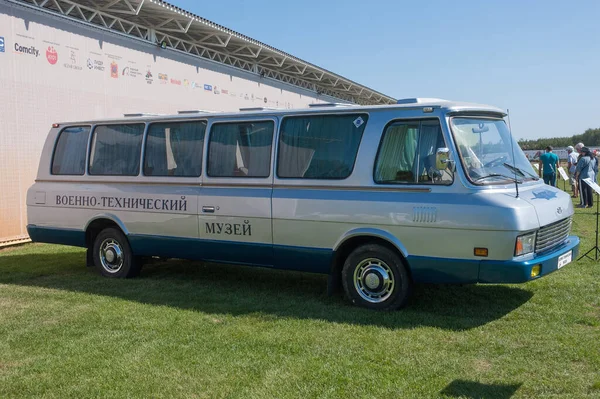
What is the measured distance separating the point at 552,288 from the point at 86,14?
11456 millimetres

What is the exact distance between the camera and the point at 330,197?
6.60 m

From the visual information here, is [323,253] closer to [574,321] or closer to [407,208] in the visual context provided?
[407,208]

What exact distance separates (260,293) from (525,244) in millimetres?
3394

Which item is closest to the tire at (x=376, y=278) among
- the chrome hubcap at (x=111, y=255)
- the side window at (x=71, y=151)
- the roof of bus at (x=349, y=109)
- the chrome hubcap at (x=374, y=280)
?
the chrome hubcap at (x=374, y=280)

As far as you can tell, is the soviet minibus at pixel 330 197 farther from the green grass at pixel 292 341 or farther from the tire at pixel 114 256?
the green grass at pixel 292 341

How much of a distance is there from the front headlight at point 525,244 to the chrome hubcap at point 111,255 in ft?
18.7

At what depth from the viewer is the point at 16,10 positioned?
10.9 metres

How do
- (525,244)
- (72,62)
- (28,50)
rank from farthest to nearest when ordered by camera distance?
1. (72,62)
2. (28,50)
3. (525,244)

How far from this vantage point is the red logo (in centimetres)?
1170

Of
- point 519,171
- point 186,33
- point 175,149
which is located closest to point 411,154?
point 519,171

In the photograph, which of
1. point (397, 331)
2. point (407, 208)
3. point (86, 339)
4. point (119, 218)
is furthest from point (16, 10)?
point (397, 331)

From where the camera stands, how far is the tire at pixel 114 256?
840 centimetres

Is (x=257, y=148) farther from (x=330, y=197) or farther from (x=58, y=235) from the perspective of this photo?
(x=58, y=235)

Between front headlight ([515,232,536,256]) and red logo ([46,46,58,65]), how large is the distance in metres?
10.2
